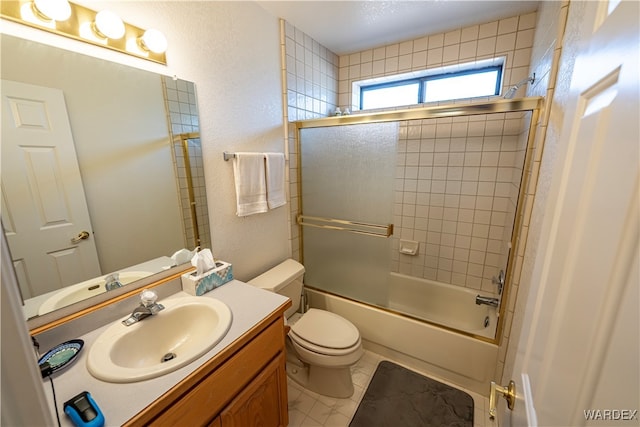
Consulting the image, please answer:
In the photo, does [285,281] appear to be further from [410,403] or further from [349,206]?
[410,403]

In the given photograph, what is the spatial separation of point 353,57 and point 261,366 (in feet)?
8.32

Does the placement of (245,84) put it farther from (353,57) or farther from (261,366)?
(261,366)

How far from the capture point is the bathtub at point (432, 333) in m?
1.66

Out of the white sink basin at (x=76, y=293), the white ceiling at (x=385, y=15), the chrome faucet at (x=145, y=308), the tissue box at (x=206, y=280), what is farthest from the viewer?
the white ceiling at (x=385, y=15)

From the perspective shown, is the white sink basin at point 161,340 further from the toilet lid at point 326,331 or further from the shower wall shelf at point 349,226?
the shower wall shelf at point 349,226

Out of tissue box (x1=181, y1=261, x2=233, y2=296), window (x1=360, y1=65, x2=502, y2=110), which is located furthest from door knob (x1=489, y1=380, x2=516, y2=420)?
window (x1=360, y1=65, x2=502, y2=110)

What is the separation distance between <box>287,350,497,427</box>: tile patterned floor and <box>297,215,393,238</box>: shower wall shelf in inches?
40.5

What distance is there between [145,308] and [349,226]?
Result: 4.48 feet

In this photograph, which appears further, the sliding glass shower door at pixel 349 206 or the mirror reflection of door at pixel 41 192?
the sliding glass shower door at pixel 349 206

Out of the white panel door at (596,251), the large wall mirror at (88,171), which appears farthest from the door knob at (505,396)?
the large wall mirror at (88,171)

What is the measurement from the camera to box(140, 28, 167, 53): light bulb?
1.08m

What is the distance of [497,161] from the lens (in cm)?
200

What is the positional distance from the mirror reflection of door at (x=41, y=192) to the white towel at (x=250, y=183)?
2.36ft

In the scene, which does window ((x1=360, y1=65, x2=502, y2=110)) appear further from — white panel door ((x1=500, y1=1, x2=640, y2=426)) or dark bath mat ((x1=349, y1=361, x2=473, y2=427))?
dark bath mat ((x1=349, y1=361, x2=473, y2=427))
